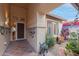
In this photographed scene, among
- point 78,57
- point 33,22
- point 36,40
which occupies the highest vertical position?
point 33,22

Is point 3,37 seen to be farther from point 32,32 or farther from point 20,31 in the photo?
point 32,32

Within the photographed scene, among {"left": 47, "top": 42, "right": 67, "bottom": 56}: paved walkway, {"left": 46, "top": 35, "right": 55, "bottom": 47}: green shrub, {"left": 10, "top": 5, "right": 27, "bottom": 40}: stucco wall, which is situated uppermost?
{"left": 10, "top": 5, "right": 27, "bottom": 40}: stucco wall

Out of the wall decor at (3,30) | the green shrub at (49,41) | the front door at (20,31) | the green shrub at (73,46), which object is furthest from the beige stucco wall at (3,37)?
the green shrub at (73,46)

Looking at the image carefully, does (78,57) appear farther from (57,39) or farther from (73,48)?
(57,39)

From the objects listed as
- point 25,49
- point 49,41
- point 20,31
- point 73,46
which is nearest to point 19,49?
point 25,49

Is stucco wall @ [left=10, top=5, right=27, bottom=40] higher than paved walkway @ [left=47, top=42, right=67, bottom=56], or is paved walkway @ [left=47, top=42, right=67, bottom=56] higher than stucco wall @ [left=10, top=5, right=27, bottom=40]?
stucco wall @ [left=10, top=5, right=27, bottom=40]

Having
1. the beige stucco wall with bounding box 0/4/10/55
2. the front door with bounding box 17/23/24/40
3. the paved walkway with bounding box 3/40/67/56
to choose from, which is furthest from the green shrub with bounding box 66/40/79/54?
the beige stucco wall with bounding box 0/4/10/55

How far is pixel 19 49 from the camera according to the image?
322 cm

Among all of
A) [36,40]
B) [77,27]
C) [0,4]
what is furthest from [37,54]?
[0,4]

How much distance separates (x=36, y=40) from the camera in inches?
127

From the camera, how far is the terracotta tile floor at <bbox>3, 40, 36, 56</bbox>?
126 inches

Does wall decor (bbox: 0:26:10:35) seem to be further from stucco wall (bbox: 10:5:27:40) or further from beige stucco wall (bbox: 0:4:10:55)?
stucco wall (bbox: 10:5:27:40)

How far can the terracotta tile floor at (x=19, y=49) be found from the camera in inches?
126

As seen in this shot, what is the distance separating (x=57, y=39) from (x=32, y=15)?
0.50 metres
